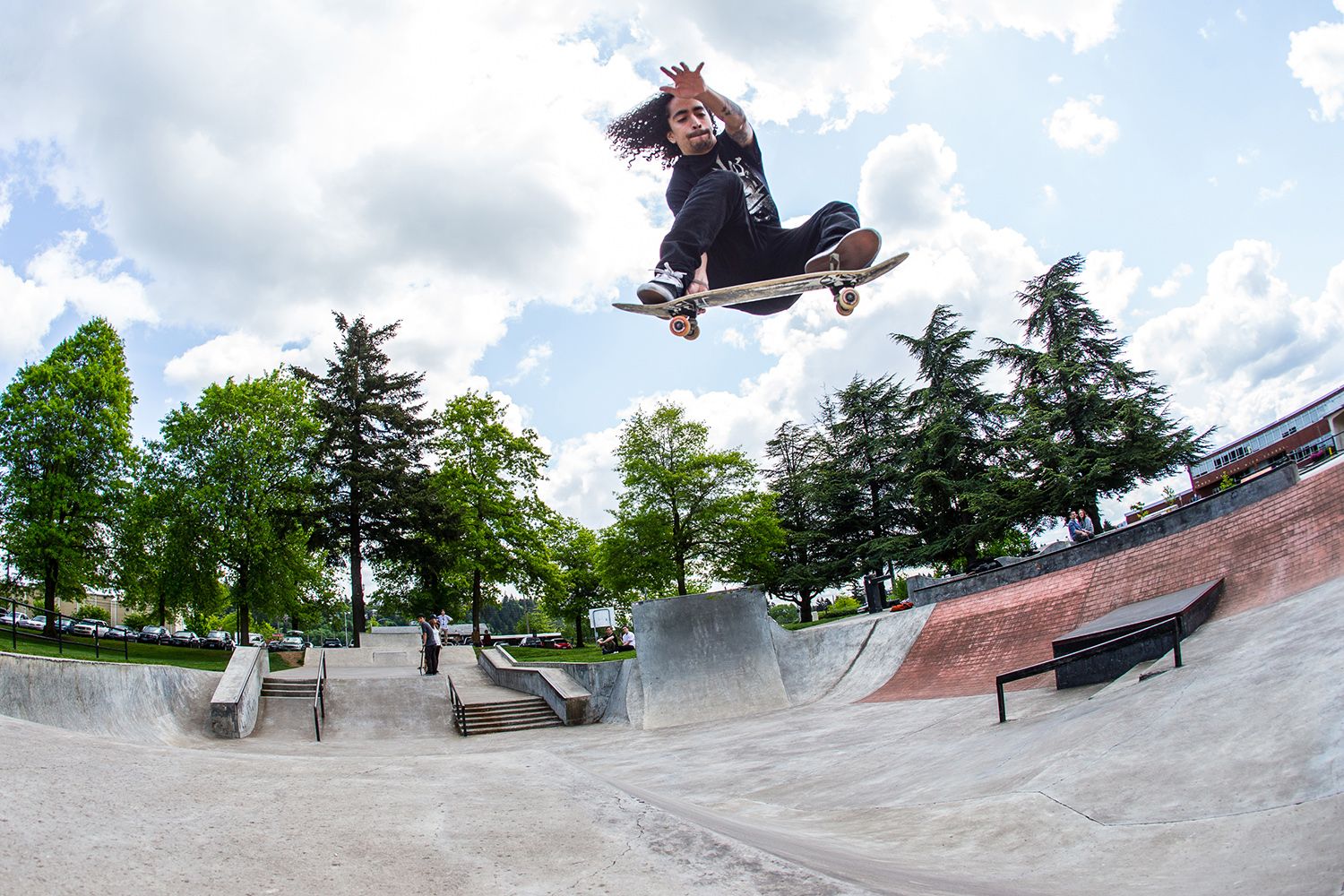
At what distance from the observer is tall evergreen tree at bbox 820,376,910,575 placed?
29594 millimetres

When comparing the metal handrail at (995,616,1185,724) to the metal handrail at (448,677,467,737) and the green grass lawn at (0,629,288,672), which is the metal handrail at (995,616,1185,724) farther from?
the green grass lawn at (0,629,288,672)

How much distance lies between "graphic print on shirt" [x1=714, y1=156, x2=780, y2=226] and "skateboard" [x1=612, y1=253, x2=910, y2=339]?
1.70 m

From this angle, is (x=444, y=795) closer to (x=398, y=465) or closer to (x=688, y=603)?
(x=688, y=603)

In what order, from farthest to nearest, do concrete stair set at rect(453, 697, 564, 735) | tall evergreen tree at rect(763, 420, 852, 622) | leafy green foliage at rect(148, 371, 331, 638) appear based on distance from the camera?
1. tall evergreen tree at rect(763, 420, 852, 622)
2. leafy green foliage at rect(148, 371, 331, 638)
3. concrete stair set at rect(453, 697, 564, 735)

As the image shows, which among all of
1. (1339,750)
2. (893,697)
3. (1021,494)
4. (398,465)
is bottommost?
(893,697)

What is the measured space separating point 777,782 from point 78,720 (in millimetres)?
9685

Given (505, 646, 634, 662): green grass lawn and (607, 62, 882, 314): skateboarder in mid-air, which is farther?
(505, 646, 634, 662): green grass lawn

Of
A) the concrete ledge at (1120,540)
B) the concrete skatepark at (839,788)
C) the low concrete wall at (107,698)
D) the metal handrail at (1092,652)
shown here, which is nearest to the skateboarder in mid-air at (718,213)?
the concrete ledge at (1120,540)

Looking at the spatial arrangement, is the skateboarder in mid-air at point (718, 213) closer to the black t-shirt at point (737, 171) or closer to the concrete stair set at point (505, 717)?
the black t-shirt at point (737, 171)

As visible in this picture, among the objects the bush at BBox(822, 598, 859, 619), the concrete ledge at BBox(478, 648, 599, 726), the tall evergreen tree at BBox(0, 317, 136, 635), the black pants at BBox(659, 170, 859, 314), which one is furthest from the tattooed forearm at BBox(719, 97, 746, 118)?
the bush at BBox(822, 598, 859, 619)

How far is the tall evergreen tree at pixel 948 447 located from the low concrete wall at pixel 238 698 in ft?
73.3

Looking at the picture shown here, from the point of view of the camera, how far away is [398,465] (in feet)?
91.3

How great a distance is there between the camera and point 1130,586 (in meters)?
11.7

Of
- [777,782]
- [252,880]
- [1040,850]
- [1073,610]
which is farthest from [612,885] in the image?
[1073,610]
